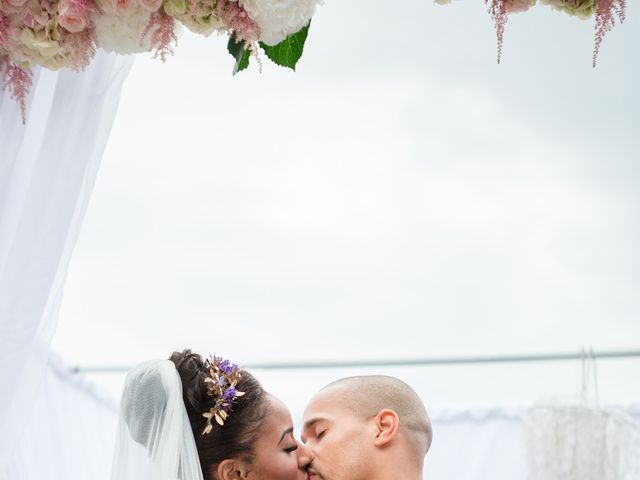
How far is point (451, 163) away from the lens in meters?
5.96

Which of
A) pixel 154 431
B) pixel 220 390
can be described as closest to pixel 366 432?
pixel 220 390

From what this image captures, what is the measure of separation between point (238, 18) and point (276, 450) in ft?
4.38

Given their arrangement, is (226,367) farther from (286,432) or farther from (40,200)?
(40,200)

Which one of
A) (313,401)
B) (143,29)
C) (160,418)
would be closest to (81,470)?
(313,401)

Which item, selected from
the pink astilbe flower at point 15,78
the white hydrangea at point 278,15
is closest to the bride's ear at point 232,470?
the pink astilbe flower at point 15,78

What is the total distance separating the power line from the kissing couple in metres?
0.72

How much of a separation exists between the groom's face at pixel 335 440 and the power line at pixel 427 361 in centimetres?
84

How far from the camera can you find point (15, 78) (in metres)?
2.08

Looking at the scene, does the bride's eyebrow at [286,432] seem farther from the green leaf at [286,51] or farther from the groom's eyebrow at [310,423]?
the green leaf at [286,51]


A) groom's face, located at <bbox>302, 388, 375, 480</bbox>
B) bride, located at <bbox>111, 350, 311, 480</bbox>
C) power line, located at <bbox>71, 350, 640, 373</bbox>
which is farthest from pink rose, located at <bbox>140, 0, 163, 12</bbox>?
power line, located at <bbox>71, 350, 640, 373</bbox>

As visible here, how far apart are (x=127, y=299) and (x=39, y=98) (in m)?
3.95

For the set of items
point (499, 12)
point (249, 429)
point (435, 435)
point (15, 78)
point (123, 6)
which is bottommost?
point (249, 429)

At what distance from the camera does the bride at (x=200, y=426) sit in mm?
2613

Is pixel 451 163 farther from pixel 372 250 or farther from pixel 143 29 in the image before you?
pixel 143 29
